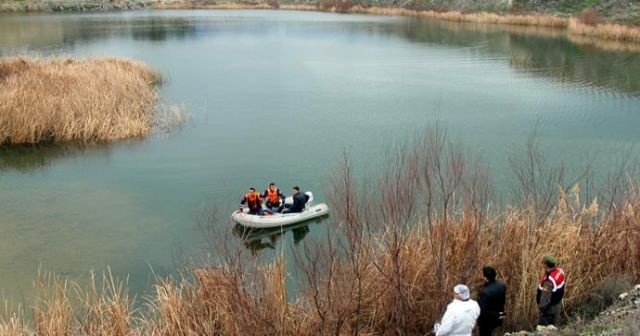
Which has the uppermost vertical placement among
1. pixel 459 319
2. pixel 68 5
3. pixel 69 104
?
pixel 68 5

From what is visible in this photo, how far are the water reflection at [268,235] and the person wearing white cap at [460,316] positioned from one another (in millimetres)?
6947

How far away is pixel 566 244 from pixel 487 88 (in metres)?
20.4

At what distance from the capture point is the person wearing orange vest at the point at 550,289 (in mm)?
7715

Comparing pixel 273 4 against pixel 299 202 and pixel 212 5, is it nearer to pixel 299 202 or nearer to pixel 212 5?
pixel 212 5

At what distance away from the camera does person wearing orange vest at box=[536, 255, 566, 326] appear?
771cm

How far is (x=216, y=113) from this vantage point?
24.8 metres

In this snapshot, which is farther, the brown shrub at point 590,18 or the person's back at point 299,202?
the brown shrub at point 590,18

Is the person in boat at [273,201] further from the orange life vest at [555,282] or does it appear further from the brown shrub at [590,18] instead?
the brown shrub at [590,18]

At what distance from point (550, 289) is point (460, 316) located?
1759 millimetres

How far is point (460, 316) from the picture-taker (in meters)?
6.68

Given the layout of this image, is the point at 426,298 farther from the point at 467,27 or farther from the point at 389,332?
the point at 467,27

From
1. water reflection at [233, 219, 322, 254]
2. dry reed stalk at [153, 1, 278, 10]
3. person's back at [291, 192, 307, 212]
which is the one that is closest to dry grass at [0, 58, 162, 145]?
water reflection at [233, 219, 322, 254]

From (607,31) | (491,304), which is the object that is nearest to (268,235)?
(491,304)

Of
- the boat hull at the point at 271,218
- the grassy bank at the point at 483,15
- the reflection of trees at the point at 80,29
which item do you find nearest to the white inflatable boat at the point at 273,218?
the boat hull at the point at 271,218
